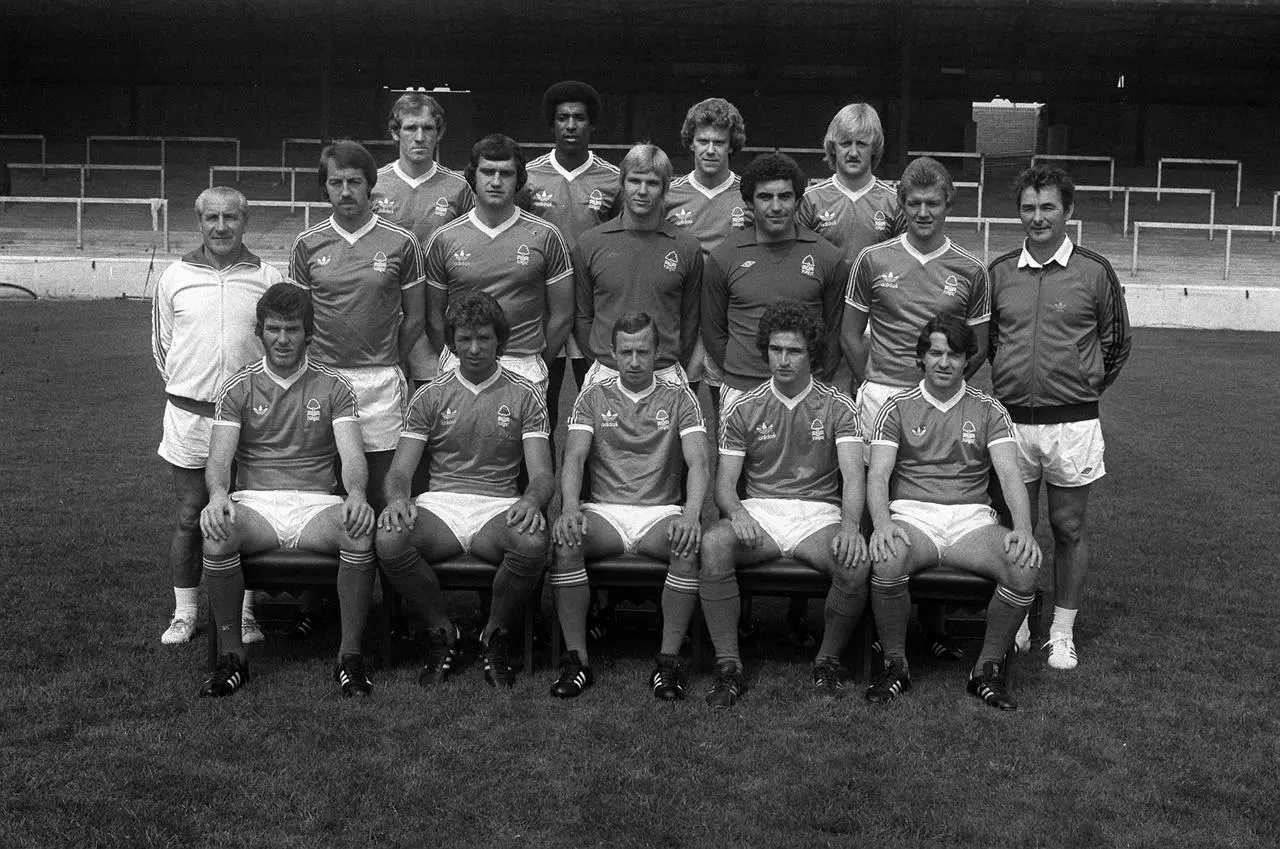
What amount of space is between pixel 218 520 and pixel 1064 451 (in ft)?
9.83

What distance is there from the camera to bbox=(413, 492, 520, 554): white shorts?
475 centimetres

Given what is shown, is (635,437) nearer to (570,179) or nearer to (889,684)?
(889,684)

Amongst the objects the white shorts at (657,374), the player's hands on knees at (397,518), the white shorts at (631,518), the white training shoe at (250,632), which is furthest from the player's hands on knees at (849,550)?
the white training shoe at (250,632)

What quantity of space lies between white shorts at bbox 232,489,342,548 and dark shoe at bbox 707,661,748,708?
1.45 metres

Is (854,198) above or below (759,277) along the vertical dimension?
above

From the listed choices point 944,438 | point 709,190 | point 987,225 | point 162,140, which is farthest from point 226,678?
point 162,140

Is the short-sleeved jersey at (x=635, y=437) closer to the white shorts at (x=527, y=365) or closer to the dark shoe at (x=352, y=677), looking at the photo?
the white shorts at (x=527, y=365)

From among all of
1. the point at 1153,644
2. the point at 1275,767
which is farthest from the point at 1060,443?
the point at 1275,767

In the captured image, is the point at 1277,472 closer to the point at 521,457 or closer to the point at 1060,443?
the point at 1060,443

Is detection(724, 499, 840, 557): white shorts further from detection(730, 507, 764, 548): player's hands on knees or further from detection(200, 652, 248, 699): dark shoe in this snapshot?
detection(200, 652, 248, 699): dark shoe

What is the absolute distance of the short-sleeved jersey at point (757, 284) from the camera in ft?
16.9

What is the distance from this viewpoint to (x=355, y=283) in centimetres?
509

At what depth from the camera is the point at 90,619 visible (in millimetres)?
5230

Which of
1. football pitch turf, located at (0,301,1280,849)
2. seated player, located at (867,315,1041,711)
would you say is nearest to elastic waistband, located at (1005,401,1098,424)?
seated player, located at (867,315,1041,711)
